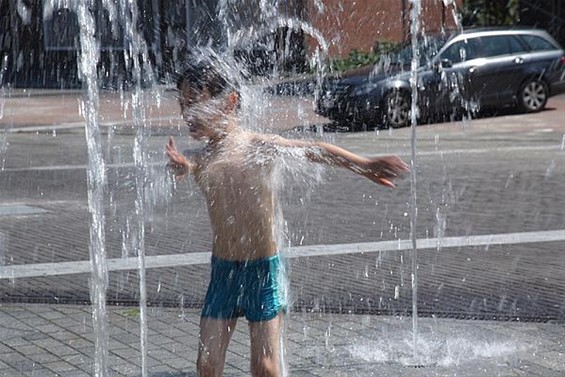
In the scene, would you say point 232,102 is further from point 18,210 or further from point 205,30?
point 205,30

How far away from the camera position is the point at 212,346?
4.39 metres

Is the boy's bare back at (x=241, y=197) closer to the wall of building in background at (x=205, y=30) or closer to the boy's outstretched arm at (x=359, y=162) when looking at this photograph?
the boy's outstretched arm at (x=359, y=162)

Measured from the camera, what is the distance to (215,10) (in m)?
29.9

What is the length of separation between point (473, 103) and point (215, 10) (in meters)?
11.6

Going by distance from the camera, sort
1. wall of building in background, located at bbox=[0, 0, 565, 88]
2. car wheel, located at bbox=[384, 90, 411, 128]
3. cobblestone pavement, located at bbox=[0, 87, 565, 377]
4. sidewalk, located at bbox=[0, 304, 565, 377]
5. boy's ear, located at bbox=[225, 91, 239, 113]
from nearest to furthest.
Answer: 1. boy's ear, located at bbox=[225, 91, 239, 113]
2. sidewalk, located at bbox=[0, 304, 565, 377]
3. cobblestone pavement, located at bbox=[0, 87, 565, 377]
4. car wheel, located at bbox=[384, 90, 411, 128]
5. wall of building in background, located at bbox=[0, 0, 565, 88]

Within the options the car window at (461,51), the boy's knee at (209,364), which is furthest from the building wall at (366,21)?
the boy's knee at (209,364)

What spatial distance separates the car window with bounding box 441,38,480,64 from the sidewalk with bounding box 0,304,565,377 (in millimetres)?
12947

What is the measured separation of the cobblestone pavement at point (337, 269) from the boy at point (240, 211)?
1.35 metres

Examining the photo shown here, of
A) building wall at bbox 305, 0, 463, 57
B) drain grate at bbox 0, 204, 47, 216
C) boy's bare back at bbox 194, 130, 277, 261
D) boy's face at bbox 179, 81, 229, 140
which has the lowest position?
drain grate at bbox 0, 204, 47, 216

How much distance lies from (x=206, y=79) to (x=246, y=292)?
0.84 meters

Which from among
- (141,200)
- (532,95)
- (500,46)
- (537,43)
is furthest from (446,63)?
(141,200)

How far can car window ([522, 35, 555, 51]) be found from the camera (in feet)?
67.5

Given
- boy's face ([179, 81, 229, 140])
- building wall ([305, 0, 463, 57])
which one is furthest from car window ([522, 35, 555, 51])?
boy's face ([179, 81, 229, 140])

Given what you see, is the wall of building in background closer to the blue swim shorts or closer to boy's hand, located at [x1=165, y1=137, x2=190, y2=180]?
boy's hand, located at [x1=165, y1=137, x2=190, y2=180]
